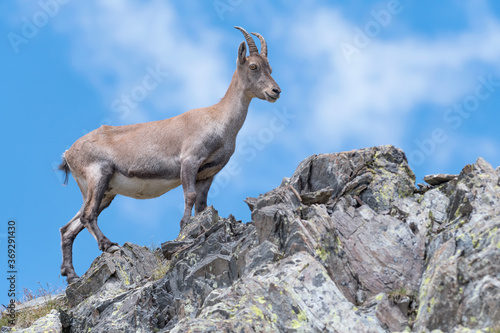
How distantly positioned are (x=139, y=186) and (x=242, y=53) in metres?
4.37

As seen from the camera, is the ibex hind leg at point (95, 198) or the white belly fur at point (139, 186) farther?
the white belly fur at point (139, 186)

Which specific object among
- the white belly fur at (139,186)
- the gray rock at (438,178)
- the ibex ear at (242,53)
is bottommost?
the gray rock at (438,178)

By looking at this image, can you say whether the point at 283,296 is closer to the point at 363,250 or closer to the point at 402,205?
the point at 363,250

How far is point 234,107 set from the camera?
16359 millimetres

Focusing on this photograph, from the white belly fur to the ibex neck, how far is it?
197cm

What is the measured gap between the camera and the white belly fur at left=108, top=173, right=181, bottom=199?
16.2m

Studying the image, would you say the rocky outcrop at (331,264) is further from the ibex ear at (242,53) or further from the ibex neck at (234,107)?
the ibex ear at (242,53)

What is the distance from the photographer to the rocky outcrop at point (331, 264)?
7770mm

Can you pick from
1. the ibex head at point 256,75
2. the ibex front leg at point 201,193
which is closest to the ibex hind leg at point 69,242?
the ibex front leg at point 201,193

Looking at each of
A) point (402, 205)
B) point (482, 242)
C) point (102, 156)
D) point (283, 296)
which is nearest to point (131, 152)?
point (102, 156)

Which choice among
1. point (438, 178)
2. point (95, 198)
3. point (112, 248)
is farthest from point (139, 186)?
point (438, 178)

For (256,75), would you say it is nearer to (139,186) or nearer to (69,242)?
(139,186)

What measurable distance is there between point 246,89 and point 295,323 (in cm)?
941

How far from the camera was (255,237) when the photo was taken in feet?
35.4
